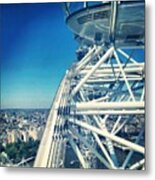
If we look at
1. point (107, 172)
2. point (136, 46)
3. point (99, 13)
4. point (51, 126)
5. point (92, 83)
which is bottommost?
point (107, 172)

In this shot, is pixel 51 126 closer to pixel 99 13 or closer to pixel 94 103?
pixel 94 103

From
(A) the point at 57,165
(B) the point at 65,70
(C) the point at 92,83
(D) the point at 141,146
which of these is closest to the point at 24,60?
(B) the point at 65,70

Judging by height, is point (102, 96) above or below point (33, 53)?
below
